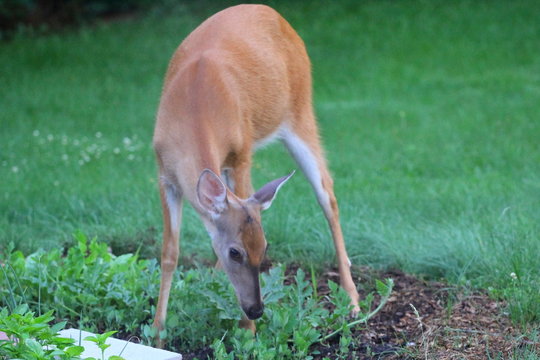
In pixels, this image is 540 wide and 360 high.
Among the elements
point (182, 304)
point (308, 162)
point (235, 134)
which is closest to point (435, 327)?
point (182, 304)

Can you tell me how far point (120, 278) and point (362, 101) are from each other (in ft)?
23.4

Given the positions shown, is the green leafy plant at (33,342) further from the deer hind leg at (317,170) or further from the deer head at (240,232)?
the deer hind leg at (317,170)

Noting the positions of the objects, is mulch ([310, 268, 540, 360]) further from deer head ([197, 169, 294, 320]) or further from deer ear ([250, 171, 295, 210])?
deer ear ([250, 171, 295, 210])

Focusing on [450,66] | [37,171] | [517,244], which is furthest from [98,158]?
[450,66]

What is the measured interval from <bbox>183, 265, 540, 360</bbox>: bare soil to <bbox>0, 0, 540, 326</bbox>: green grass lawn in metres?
0.17

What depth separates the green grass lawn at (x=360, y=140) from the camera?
611cm

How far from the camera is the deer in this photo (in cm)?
430

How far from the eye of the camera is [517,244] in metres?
5.54

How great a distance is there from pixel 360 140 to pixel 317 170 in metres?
4.12

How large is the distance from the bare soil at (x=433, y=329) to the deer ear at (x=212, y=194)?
2.46ft

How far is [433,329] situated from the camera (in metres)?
→ 4.67

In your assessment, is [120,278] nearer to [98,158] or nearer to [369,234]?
[369,234]

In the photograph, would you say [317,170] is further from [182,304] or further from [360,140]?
[360,140]

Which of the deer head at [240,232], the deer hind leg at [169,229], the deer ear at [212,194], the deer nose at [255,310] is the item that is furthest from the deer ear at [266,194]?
the deer hind leg at [169,229]
